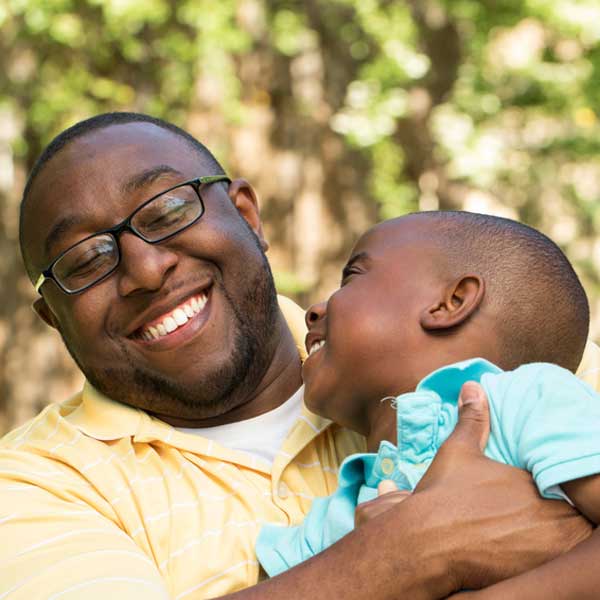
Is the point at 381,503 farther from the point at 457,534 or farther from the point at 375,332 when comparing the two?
the point at 375,332

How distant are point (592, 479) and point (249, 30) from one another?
829cm

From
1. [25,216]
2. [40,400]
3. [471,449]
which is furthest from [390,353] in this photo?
[40,400]

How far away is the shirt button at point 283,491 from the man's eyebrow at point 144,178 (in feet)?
2.87

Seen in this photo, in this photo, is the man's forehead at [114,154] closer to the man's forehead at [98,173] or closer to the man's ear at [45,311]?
the man's forehead at [98,173]

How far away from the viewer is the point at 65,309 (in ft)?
9.78

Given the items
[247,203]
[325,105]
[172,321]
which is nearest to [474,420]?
[172,321]

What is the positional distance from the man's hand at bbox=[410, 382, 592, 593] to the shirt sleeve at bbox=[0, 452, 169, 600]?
61cm

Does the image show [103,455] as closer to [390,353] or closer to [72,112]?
[390,353]

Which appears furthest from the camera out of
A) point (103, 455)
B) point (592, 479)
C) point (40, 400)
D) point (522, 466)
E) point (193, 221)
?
point (40, 400)

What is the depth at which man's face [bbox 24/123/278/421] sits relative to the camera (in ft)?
9.41

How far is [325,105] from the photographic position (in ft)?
33.5

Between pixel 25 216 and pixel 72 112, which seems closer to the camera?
pixel 25 216

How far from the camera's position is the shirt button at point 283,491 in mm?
2693

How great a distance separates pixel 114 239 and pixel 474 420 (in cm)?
115
